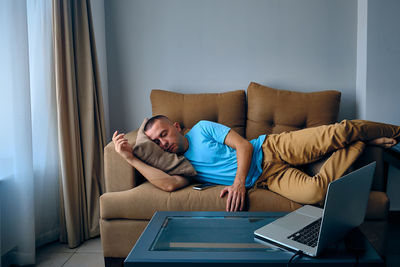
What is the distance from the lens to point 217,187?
172 cm

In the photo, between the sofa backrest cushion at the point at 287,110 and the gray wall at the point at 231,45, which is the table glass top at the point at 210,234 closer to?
the sofa backrest cushion at the point at 287,110

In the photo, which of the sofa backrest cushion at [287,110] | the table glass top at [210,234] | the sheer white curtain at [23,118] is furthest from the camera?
the sofa backrest cushion at [287,110]

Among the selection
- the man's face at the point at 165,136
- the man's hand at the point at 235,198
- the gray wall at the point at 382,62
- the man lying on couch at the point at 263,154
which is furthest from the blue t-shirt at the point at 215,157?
the gray wall at the point at 382,62

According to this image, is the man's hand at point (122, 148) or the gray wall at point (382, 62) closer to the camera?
the man's hand at point (122, 148)

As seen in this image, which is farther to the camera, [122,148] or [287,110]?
[287,110]

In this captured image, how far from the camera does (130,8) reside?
102 inches

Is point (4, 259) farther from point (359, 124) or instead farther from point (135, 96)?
point (359, 124)

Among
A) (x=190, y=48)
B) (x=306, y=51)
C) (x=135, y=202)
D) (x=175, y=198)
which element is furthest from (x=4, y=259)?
(x=306, y=51)

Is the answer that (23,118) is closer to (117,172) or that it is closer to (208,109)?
(117,172)

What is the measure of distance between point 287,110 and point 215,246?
1.48m

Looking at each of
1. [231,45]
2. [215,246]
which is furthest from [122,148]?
[231,45]

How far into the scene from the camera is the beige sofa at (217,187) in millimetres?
1585

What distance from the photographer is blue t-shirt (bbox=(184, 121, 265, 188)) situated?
182cm

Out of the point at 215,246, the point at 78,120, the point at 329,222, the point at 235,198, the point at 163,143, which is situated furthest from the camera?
the point at 78,120
